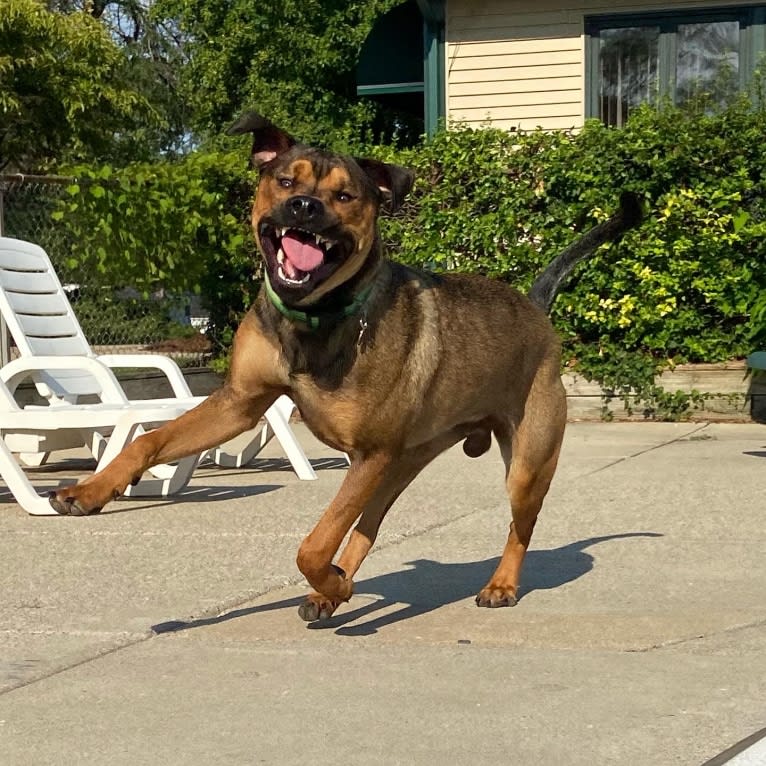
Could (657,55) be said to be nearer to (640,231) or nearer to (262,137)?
(640,231)

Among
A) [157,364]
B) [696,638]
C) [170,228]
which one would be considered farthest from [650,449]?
[696,638]

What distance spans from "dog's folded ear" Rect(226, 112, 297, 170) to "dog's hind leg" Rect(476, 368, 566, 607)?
150 centimetres

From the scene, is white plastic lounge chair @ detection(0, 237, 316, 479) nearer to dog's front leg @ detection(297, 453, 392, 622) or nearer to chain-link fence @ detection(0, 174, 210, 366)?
chain-link fence @ detection(0, 174, 210, 366)

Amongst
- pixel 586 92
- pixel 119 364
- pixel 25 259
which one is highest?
pixel 586 92

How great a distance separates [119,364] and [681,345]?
16.0 feet

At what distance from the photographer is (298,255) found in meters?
4.57

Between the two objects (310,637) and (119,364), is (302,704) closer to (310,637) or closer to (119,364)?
(310,637)

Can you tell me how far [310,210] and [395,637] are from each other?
59.7 inches

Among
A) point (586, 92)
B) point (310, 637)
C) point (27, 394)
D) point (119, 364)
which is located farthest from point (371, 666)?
point (586, 92)

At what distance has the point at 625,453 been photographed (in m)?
10.0

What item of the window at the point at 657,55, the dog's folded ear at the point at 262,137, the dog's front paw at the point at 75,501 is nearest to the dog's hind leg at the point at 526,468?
the dog's folded ear at the point at 262,137

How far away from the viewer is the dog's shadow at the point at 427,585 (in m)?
5.15

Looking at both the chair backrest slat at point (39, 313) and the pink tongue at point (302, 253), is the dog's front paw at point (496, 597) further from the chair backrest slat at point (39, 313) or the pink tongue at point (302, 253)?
the chair backrest slat at point (39, 313)

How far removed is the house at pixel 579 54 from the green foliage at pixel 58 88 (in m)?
9.33
